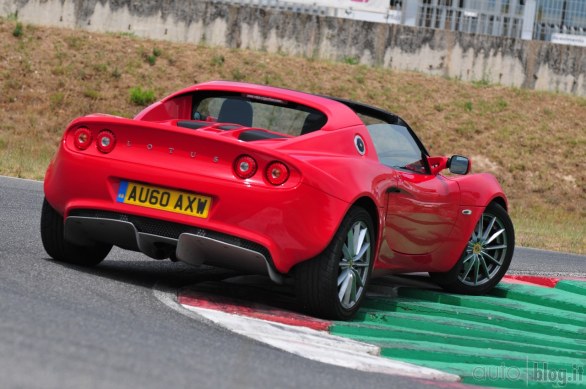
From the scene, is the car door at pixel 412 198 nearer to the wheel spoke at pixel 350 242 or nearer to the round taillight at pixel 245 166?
the wheel spoke at pixel 350 242

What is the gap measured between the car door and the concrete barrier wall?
2059cm

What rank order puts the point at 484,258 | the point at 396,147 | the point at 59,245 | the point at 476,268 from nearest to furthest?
the point at 59,245
the point at 396,147
the point at 476,268
the point at 484,258

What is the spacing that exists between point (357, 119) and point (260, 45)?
21744 mm

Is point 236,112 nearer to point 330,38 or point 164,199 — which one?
point 164,199

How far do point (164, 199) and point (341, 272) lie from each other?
3.53 ft

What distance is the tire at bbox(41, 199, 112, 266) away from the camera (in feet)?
24.8

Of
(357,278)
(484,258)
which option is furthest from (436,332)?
(484,258)

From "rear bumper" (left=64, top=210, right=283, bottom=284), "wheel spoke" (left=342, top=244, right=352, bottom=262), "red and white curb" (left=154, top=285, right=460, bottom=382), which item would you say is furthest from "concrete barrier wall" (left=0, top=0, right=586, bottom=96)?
"red and white curb" (left=154, top=285, right=460, bottom=382)

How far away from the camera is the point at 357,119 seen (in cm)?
764

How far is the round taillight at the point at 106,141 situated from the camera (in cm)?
708

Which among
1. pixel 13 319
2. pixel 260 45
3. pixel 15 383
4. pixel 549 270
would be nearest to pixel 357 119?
pixel 13 319

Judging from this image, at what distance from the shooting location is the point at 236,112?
7.68 meters

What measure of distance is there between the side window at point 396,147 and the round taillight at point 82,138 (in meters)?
1.81

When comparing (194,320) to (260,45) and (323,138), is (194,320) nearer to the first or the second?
(323,138)
